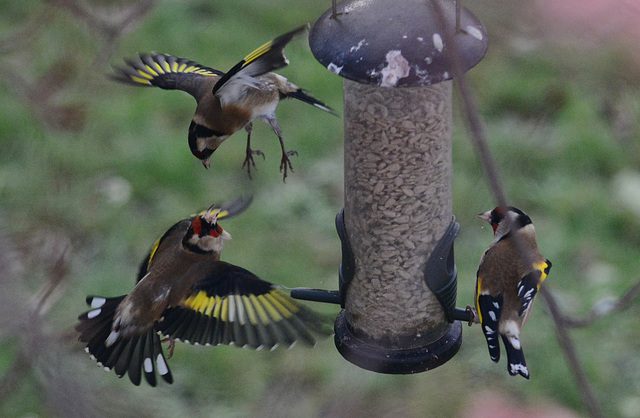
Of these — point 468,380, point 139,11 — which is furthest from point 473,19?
point 468,380

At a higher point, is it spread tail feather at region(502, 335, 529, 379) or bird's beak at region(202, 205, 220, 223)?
bird's beak at region(202, 205, 220, 223)

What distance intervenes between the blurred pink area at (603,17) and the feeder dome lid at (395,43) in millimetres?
219

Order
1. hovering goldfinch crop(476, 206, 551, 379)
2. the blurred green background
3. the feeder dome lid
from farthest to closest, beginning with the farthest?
the blurred green background < hovering goldfinch crop(476, 206, 551, 379) < the feeder dome lid

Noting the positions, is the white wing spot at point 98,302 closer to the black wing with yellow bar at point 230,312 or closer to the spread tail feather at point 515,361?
the black wing with yellow bar at point 230,312

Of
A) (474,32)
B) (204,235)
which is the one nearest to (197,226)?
(204,235)

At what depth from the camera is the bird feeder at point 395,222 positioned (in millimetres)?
2746

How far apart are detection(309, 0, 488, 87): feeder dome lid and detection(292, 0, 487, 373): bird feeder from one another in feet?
0.03

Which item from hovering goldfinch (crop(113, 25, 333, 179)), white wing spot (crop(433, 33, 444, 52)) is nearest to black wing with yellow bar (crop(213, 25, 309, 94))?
hovering goldfinch (crop(113, 25, 333, 179))

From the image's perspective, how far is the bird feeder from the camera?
2746 mm

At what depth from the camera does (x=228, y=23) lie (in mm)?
6699

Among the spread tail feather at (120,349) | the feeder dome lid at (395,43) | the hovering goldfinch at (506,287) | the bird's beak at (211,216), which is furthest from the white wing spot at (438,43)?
the spread tail feather at (120,349)

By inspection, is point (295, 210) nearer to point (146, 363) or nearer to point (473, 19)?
point (146, 363)

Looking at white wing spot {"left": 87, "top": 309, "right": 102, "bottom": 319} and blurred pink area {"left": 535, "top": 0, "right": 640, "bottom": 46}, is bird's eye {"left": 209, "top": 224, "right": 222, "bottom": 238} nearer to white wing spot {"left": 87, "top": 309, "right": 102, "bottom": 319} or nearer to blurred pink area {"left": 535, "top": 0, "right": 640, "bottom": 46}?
white wing spot {"left": 87, "top": 309, "right": 102, "bottom": 319}

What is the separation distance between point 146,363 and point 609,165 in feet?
12.4
